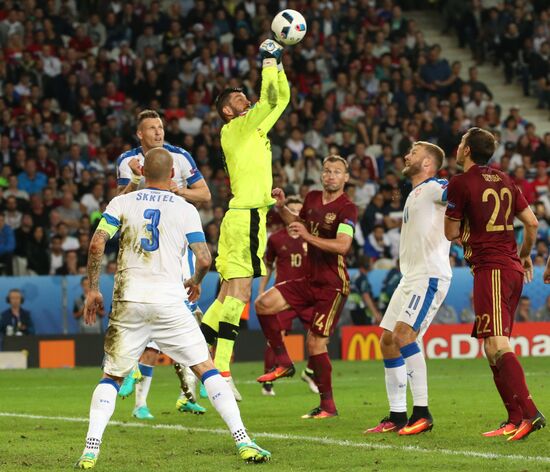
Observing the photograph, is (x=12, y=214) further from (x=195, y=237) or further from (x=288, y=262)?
(x=195, y=237)

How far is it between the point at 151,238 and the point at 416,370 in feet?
9.03

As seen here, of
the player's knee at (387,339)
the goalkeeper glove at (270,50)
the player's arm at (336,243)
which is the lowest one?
the player's knee at (387,339)

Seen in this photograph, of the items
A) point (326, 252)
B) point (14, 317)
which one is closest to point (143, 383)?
point (326, 252)

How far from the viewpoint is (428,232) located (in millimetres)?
9578

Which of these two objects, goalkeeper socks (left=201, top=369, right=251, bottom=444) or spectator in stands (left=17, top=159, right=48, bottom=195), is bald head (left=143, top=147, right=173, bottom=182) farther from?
spectator in stands (left=17, top=159, right=48, bottom=195)

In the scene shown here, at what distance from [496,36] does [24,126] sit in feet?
42.9

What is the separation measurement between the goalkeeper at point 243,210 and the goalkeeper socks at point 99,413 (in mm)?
2911

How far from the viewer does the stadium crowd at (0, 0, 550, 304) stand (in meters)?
22.1

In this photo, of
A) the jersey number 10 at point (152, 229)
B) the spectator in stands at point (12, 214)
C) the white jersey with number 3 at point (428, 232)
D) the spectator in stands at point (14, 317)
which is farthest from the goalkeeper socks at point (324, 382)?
the spectator in stands at point (12, 214)

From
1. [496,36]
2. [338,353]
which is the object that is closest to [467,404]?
[338,353]

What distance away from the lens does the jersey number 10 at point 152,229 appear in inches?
312

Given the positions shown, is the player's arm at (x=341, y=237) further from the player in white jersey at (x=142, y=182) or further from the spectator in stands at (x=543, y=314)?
the spectator in stands at (x=543, y=314)

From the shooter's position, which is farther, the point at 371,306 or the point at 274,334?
the point at 371,306

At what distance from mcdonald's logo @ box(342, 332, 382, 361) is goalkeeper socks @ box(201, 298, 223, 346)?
9.45 meters
